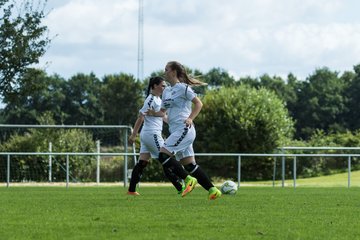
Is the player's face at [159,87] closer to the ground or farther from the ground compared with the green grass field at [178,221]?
farther from the ground

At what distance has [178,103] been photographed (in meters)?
12.7

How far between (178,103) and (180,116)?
0.19 metres

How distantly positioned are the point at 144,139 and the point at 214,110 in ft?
90.9

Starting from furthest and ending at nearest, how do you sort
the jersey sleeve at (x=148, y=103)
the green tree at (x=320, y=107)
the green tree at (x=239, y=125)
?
the green tree at (x=320, y=107), the green tree at (x=239, y=125), the jersey sleeve at (x=148, y=103)

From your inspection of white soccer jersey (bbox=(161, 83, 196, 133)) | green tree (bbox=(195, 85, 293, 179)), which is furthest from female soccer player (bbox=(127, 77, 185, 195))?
green tree (bbox=(195, 85, 293, 179))

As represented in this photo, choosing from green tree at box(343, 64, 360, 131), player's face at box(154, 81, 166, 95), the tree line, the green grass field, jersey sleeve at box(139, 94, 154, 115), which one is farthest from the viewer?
green tree at box(343, 64, 360, 131)

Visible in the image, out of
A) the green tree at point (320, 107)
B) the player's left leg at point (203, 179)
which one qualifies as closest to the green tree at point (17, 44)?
the player's left leg at point (203, 179)

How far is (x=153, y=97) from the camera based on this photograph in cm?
1470

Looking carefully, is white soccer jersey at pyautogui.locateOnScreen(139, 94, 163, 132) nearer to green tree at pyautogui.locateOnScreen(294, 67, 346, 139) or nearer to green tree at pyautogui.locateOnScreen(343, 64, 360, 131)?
green tree at pyautogui.locateOnScreen(294, 67, 346, 139)

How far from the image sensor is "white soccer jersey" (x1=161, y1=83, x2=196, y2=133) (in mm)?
12570

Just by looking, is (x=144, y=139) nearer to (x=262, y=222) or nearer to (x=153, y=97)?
(x=153, y=97)

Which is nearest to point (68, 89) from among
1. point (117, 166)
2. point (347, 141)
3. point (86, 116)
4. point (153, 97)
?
point (86, 116)

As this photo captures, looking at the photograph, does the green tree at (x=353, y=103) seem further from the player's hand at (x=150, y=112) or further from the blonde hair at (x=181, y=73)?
the blonde hair at (x=181, y=73)

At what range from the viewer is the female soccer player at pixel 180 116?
1255 centimetres
